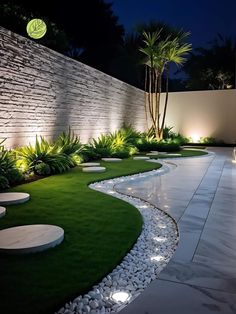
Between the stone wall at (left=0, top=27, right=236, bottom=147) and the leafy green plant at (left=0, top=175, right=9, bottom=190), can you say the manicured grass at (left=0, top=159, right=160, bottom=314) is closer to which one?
the leafy green plant at (left=0, top=175, right=9, bottom=190)

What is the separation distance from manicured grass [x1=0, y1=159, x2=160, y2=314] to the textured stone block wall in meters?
1.80

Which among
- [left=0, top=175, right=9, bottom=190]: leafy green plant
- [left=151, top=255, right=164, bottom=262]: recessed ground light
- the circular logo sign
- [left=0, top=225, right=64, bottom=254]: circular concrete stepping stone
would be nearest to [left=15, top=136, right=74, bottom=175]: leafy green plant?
[left=0, top=175, right=9, bottom=190]: leafy green plant

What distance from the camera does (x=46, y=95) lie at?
7242 millimetres

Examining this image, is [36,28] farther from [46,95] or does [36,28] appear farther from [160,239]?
[160,239]

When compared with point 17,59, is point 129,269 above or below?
below

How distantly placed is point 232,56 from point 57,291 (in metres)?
22.7

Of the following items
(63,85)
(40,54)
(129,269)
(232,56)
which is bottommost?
(129,269)

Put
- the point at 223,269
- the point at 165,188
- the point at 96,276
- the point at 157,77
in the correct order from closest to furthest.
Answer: the point at 96,276 < the point at 223,269 < the point at 165,188 < the point at 157,77

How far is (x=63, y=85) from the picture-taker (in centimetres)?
801

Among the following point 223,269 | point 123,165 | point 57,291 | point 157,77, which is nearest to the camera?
point 57,291

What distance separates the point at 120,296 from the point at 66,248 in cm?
84

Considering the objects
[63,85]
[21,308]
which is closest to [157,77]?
[63,85]

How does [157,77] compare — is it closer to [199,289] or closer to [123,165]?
[123,165]

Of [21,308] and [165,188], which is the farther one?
[165,188]
